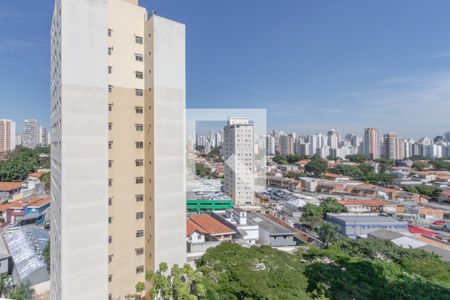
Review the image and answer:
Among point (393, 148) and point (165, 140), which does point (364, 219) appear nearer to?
point (165, 140)

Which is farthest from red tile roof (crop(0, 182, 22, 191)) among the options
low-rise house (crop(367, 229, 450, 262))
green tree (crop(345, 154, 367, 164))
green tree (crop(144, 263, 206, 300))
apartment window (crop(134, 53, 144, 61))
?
green tree (crop(345, 154, 367, 164))

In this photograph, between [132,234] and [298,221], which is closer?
[132,234]

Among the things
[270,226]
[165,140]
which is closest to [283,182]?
[270,226]

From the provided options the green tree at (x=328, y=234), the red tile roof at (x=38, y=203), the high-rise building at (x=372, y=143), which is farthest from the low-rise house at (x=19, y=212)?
the high-rise building at (x=372, y=143)

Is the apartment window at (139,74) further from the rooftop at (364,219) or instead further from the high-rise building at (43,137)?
the high-rise building at (43,137)

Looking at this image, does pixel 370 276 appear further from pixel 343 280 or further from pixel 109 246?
pixel 109 246

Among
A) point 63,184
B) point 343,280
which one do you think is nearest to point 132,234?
point 63,184

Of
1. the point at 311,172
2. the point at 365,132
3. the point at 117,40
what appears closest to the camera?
the point at 117,40
